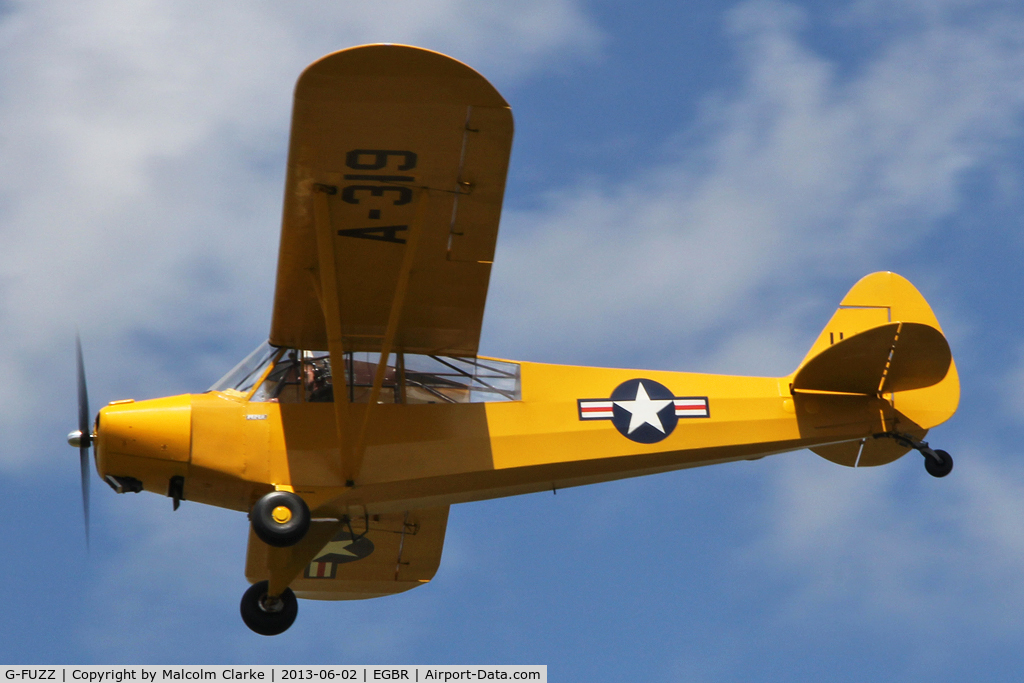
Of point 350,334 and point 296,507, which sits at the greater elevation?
point 350,334

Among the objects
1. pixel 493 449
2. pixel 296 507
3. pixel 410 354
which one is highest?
pixel 410 354

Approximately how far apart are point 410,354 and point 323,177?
226 cm

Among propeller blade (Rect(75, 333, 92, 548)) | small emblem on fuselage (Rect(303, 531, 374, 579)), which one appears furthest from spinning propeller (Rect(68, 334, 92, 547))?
small emblem on fuselage (Rect(303, 531, 374, 579))

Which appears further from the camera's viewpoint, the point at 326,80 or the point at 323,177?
the point at 323,177

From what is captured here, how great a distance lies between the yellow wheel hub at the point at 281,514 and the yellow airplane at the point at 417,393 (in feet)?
0.08

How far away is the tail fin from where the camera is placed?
10320 mm

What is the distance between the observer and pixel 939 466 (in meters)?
10.8

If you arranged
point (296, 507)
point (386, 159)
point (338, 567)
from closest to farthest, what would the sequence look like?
point (386, 159), point (296, 507), point (338, 567)

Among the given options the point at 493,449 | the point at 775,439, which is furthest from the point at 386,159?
the point at 775,439

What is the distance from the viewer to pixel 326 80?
7.89 meters

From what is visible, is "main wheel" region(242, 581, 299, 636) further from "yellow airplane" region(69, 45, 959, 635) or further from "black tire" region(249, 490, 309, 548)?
"black tire" region(249, 490, 309, 548)

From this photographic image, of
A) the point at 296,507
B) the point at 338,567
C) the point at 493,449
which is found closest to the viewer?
the point at 296,507

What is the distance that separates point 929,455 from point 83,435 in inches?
297

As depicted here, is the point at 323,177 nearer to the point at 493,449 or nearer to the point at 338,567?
the point at 493,449
